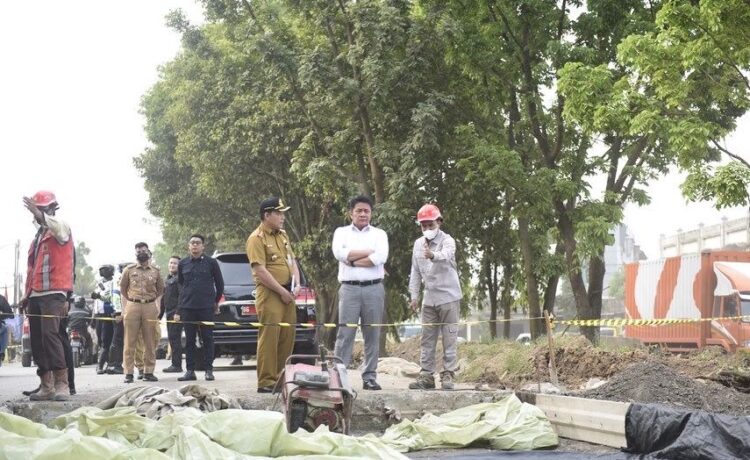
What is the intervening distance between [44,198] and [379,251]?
3469 millimetres

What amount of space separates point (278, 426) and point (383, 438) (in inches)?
91.0

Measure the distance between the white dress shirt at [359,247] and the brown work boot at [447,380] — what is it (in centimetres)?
131

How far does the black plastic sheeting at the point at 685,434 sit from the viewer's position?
7.71 m

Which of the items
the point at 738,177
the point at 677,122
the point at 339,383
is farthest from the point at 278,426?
the point at 677,122

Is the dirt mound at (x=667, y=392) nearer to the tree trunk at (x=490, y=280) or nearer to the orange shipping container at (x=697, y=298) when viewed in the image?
the orange shipping container at (x=697, y=298)

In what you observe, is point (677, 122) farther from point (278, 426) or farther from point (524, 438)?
point (278, 426)

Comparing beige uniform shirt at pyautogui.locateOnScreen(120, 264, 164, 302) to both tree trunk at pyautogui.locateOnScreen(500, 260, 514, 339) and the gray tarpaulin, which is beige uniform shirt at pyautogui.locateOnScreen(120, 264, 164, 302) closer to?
the gray tarpaulin

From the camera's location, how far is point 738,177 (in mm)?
17641

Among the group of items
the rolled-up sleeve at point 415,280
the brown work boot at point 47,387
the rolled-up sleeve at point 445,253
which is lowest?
the brown work boot at point 47,387

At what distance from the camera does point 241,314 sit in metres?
17.4

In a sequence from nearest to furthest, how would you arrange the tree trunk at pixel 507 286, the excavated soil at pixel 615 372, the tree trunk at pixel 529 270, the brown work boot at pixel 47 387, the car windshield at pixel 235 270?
the brown work boot at pixel 47 387
the excavated soil at pixel 615 372
the car windshield at pixel 235 270
the tree trunk at pixel 529 270
the tree trunk at pixel 507 286

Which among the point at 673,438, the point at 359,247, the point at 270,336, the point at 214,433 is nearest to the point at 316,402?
the point at 214,433

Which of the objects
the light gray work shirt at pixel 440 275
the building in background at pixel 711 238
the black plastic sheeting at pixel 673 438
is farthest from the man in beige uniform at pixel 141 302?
the building in background at pixel 711 238

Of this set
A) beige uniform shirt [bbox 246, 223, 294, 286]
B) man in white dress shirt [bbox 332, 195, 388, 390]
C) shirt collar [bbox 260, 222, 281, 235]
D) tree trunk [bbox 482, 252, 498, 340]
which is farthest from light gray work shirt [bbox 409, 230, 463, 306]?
tree trunk [bbox 482, 252, 498, 340]
